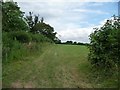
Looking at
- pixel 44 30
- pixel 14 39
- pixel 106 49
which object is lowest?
pixel 106 49

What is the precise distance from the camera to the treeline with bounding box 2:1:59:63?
15570mm

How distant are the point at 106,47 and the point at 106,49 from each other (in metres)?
0.09

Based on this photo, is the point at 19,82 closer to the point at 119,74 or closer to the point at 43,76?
the point at 43,76

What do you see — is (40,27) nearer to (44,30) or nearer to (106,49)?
(44,30)

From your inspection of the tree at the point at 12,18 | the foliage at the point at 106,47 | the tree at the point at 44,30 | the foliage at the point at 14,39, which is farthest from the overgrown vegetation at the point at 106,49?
the tree at the point at 44,30

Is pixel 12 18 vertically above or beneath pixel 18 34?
above

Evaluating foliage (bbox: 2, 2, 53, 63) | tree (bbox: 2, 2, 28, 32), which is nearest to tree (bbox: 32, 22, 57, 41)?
foliage (bbox: 2, 2, 53, 63)

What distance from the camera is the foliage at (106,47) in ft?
36.4

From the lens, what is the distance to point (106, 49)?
12.3 metres

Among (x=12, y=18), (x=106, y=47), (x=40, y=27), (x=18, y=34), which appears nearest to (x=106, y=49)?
(x=106, y=47)

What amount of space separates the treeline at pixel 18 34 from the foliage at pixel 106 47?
13.4 feet

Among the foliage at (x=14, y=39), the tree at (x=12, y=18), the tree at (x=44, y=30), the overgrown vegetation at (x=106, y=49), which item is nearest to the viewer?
the overgrown vegetation at (x=106, y=49)

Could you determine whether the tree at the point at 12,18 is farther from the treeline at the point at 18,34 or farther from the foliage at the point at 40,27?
the foliage at the point at 40,27

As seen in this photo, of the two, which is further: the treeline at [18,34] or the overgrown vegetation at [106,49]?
the treeline at [18,34]
